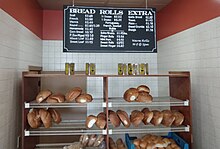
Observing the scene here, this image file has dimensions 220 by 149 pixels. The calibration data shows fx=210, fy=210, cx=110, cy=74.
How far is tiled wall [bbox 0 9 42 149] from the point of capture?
6.03ft

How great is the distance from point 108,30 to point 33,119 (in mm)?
1222

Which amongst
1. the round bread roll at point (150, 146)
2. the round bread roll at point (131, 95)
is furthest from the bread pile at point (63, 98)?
the round bread roll at point (150, 146)

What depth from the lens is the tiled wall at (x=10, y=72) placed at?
1.84 metres

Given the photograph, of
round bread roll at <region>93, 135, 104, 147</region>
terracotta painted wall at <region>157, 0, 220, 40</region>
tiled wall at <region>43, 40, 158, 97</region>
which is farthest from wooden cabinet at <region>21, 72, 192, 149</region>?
tiled wall at <region>43, 40, 158, 97</region>

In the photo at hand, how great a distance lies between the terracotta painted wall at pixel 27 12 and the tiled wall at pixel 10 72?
0.23ft

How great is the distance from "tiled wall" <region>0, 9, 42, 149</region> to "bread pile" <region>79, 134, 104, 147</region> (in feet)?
2.34

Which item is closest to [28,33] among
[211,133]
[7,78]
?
[7,78]

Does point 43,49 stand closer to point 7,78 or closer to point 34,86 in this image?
point 34,86

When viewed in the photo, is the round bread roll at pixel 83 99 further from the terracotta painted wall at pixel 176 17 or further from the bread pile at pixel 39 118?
the terracotta painted wall at pixel 176 17

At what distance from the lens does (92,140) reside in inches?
82.7

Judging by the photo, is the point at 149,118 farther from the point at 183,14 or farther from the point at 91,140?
the point at 183,14

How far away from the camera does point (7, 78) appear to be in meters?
1.94

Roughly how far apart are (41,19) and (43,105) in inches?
83.5

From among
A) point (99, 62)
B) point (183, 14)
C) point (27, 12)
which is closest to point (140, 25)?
point (183, 14)
